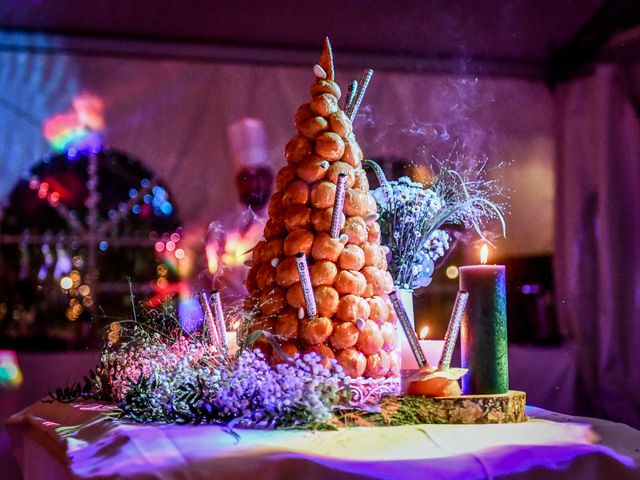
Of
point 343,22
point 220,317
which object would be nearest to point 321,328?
point 220,317

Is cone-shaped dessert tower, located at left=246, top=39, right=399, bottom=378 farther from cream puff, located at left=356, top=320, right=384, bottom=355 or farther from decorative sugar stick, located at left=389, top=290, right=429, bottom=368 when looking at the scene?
decorative sugar stick, located at left=389, top=290, right=429, bottom=368

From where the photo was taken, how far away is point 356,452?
1261mm

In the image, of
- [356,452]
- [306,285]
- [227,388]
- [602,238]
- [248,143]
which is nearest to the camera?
[356,452]

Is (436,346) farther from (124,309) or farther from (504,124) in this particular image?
(504,124)

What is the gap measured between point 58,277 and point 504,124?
2.82m

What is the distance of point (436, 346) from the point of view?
1.82 m

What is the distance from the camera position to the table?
121 centimetres

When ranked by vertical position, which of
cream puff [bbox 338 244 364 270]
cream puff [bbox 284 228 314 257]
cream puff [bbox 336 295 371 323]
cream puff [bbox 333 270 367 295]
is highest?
cream puff [bbox 284 228 314 257]

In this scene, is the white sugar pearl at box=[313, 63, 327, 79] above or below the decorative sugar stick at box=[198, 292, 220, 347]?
above

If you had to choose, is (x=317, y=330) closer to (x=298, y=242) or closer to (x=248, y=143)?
(x=298, y=242)

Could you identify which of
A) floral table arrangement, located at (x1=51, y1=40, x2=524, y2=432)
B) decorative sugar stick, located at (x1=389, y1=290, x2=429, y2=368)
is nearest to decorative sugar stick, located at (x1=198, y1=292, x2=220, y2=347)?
floral table arrangement, located at (x1=51, y1=40, x2=524, y2=432)

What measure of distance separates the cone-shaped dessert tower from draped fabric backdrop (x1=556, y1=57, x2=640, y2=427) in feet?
11.9

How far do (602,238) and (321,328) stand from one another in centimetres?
Answer: 386

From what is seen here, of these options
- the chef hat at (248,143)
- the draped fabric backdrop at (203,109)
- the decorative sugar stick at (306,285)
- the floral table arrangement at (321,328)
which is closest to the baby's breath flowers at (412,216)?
the floral table arrangement at (321,328)
